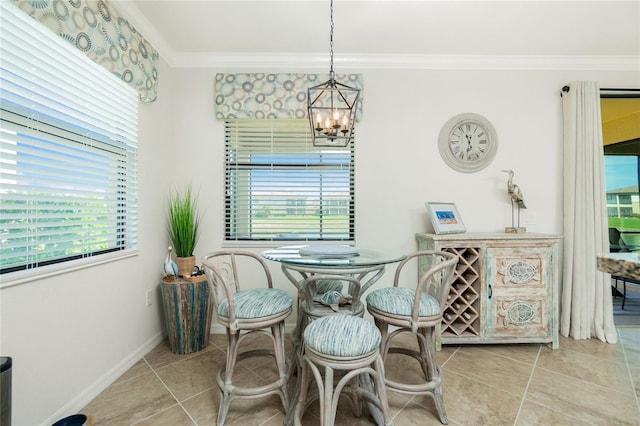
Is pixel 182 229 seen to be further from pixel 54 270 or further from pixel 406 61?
pixel 406 61

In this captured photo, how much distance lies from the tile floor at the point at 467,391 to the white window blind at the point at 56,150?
0.96 metres

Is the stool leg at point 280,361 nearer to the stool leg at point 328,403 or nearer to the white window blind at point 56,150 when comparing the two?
the stool leg at point 328,403

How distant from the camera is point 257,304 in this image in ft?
4.89

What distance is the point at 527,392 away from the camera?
1.69m

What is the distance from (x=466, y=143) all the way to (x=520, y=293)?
143cm

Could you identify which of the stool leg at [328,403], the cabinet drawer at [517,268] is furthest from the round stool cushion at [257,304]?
the cabinet drawer at [517,268]

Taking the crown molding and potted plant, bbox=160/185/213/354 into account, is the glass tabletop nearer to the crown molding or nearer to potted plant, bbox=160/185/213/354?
potted plant, bbox=160/185/213/354

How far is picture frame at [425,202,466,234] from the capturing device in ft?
7.60

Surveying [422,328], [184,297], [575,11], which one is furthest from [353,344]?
[575,11]

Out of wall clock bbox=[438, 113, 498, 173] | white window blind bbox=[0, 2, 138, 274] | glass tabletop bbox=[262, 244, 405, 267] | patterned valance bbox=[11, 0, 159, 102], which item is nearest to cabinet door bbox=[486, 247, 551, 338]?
wall clock bbox=[438, 113, 498, 173]

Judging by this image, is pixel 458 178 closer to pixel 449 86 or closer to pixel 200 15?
pixel 449 86

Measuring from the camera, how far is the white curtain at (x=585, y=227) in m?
2.38

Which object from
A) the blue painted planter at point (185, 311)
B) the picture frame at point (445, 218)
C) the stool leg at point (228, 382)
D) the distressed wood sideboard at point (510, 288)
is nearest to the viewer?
the stool leg at point (228, 382)

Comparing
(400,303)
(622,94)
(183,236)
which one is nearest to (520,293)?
(400,303)
